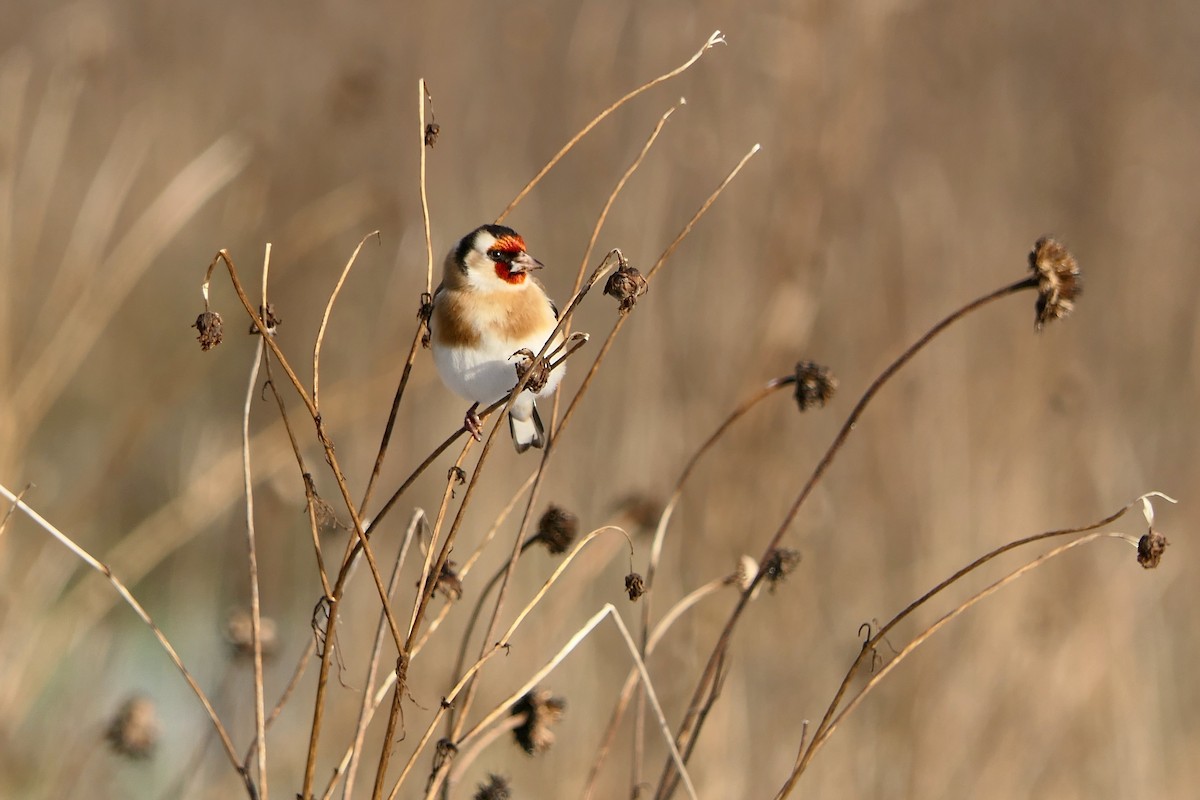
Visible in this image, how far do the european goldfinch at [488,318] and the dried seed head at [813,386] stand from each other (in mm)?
593

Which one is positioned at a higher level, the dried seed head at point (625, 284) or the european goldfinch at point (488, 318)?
the european goldfinch at point (488, 318)

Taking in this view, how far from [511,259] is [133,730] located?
51.0 inches

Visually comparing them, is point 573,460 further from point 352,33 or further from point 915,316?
point 352,33

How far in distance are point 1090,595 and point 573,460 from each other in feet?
6.09

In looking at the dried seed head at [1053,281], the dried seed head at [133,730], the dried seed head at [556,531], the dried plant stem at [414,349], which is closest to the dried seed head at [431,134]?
the dried plant stem at [414,349]

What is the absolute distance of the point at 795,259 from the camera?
372cm

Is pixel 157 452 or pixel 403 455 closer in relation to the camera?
pixel 403 455

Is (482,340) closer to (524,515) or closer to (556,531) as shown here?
(556,531)

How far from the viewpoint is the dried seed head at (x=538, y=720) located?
1.86 m

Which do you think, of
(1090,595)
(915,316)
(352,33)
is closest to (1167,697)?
(1090,595)

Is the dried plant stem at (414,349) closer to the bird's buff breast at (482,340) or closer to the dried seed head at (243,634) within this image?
the bird's buff breast at (482,340)

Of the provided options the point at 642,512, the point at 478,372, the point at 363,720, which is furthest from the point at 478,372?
the point at 363,720

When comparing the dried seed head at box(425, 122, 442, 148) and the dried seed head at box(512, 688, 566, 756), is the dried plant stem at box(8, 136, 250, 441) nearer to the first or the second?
the dried seed head at box(425, 122, 442, 148)

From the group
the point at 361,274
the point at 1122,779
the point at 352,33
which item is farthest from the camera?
the point at 352,33
